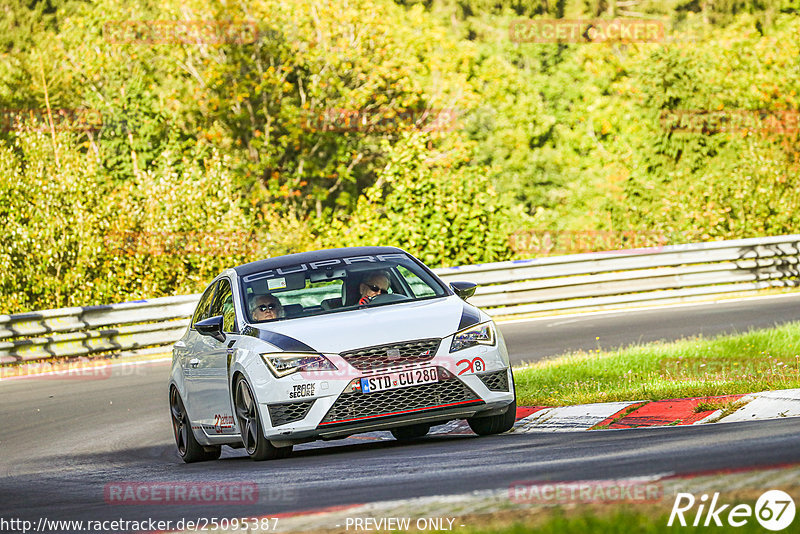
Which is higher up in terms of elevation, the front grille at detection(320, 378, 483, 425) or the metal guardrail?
the front grille at detection(320, 378, 483, 425)

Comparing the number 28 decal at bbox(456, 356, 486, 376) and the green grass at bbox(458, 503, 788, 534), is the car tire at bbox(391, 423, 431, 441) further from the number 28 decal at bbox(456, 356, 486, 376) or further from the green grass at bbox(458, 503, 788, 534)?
the green grass at bbox(458, 503, 788, 534)

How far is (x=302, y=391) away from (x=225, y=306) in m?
1.88

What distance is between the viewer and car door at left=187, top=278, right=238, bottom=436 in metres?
9.45

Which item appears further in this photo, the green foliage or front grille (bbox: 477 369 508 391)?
the green foliage

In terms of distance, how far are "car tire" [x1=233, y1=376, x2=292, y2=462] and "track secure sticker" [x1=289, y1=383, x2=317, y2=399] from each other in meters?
0.33

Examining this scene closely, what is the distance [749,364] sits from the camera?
11906 millimetres

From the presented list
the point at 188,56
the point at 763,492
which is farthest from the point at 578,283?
the point at 188,56

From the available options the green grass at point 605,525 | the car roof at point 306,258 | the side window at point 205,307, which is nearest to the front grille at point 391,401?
the car roof at point 306,258

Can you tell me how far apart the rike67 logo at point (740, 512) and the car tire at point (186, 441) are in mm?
5941

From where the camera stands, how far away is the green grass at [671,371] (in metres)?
10.4

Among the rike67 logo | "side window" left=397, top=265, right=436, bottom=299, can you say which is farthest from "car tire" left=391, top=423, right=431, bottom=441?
the rike67 logo

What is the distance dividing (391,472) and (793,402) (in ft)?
11.2

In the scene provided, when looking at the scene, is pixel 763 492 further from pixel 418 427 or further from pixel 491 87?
pixel 491 87

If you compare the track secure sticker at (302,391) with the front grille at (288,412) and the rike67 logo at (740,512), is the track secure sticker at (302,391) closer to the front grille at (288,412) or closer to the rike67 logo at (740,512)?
the front grille at (288,412)
